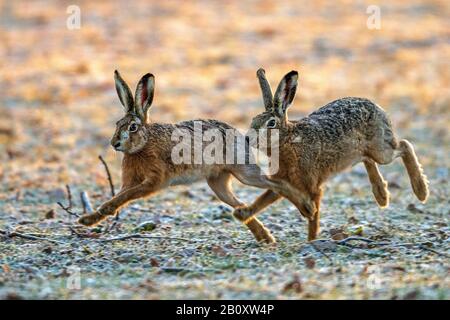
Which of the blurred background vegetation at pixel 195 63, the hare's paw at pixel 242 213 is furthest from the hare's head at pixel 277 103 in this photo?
the blurred background vegetation at pixel 195 63

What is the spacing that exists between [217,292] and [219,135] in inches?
80.9

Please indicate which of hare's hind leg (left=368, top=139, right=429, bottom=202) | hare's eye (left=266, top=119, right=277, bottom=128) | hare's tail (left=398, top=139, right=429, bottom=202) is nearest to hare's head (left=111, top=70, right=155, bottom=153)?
hare's eye (left=266, top=119, right=277, bottom=128)

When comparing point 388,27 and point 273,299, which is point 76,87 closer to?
point 388,27

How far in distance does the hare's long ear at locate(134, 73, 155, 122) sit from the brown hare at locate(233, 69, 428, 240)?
0.88 meters

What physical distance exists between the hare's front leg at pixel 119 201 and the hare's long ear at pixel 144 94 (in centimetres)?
58

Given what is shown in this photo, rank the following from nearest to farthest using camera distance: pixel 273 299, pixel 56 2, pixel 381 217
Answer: pixel 273 299, pixel 381 217, pixel 56 2

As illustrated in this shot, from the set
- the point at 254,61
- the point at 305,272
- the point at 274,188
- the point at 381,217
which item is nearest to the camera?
the point at 305,272

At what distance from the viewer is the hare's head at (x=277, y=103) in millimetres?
7684

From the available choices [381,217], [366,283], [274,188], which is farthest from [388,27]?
[366,283]

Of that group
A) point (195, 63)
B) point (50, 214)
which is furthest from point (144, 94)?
point (195, 63)

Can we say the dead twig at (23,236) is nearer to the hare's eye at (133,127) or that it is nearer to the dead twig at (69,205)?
the dead twig at (69,205)

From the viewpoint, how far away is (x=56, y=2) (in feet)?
75.2

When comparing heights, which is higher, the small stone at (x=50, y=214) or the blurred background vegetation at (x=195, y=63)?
the blurred background vegetation at (x=195, y=63)

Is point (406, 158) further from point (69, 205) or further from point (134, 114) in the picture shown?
point (69, 205)
